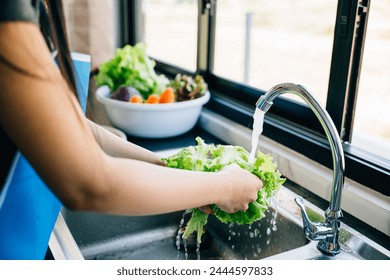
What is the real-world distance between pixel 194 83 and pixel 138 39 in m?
1.04

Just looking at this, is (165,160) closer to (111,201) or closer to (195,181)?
(195,181)

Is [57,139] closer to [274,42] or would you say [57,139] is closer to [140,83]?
[140,83]

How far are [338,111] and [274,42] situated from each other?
0.84m

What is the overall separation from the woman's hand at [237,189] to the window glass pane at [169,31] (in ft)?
4.88

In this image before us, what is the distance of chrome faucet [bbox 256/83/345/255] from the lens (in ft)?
3.13

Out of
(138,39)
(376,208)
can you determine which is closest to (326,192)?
(376,208)

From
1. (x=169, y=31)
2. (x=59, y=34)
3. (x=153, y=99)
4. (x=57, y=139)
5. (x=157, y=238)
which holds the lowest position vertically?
(x=157, y=238)

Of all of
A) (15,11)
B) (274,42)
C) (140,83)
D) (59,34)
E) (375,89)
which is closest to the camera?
(15,11)

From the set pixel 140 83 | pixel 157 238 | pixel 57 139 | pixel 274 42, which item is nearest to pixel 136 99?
pixel 140 83

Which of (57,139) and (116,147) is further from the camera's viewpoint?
(116,147)

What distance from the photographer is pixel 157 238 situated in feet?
4.78

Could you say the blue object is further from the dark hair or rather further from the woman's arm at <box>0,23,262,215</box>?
the woman's arm at <box>0,23,262,215</box>

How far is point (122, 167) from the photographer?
2.23 feet

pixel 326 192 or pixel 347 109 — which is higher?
pixel 347 109
